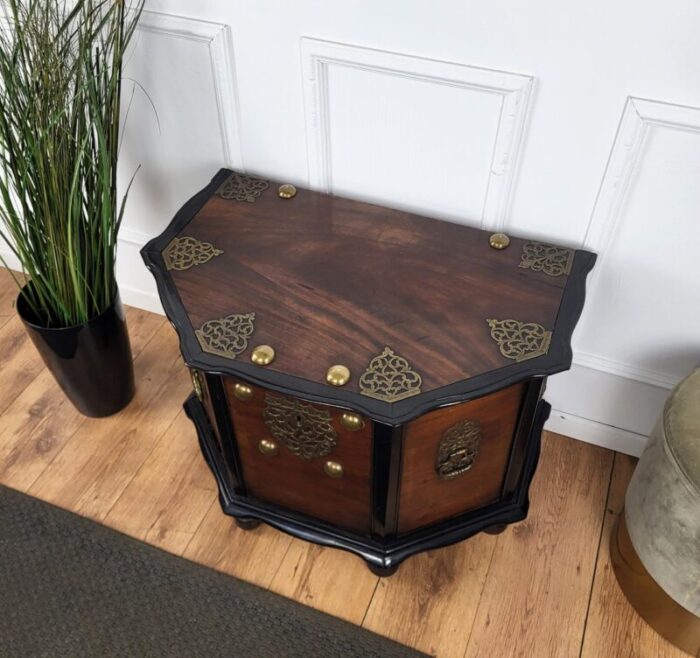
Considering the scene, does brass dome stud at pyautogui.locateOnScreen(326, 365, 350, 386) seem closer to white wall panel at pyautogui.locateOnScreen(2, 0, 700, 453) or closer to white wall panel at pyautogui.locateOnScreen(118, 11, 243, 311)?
white wall panel at pyautogui.locateOnScreen(2, 0, 700, 453)

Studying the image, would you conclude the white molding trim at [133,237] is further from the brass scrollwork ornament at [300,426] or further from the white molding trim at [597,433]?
the white molding trim at [597,433]

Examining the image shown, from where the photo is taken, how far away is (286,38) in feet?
3.33

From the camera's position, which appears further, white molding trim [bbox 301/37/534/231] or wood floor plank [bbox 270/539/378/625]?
wood floor plank [bbox 270/539/378/625]

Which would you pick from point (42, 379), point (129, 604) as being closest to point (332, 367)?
point (129, 604)

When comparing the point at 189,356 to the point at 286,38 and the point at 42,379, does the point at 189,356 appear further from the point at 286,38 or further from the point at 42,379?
the point at 42,379

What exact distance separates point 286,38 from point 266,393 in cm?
52

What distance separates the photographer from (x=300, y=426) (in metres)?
0.94

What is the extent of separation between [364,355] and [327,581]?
46 centimetres

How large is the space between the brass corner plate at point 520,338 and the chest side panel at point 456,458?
50 millimetres


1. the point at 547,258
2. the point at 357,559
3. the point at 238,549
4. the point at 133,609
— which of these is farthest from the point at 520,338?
the point at 133,609

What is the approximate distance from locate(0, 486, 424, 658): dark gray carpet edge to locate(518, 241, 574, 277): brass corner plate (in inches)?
23.6

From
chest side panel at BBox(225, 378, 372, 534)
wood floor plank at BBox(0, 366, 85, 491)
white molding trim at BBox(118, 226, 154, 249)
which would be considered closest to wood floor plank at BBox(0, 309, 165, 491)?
wood floor plank at BBox(0, 366, 85, 491)

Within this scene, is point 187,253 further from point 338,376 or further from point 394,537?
point 394,537

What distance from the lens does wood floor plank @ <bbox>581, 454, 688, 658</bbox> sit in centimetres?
106
